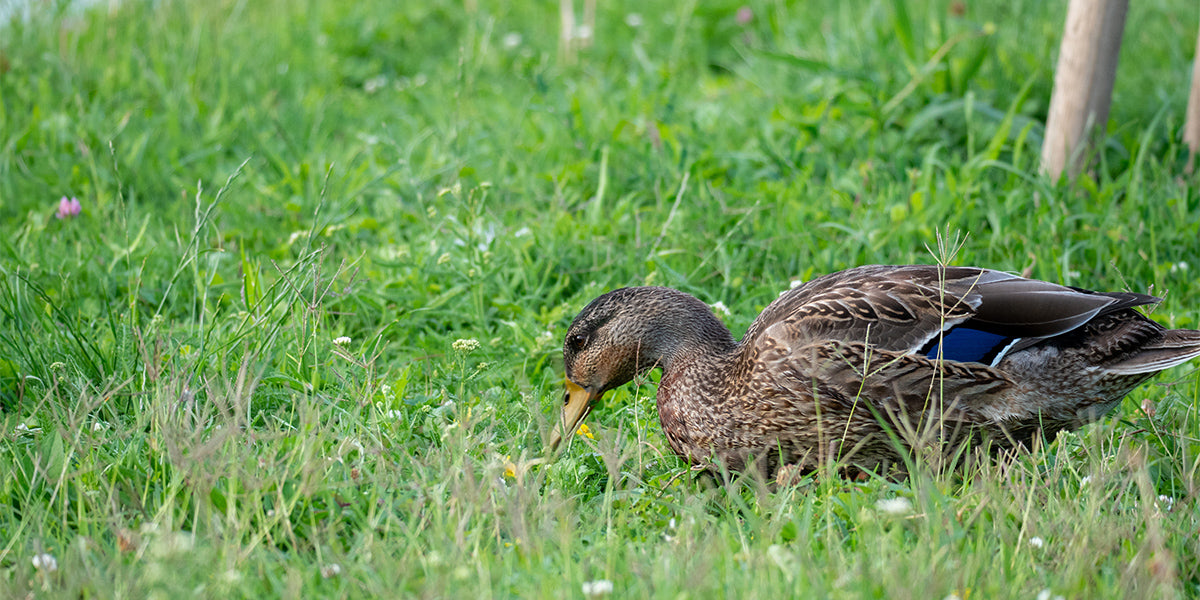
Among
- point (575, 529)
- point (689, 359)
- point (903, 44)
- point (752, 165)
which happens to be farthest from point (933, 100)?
point (575, 529)

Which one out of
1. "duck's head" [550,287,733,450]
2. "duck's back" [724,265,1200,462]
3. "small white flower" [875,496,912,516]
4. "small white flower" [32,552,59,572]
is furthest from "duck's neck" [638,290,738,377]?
"small white flower" [32,552,59,572]

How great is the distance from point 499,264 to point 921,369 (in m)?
1.67

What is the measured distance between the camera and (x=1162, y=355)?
2.97 metres

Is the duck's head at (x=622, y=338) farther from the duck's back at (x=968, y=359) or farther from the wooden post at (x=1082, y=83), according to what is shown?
the wooden post at (x=1082, y=83)

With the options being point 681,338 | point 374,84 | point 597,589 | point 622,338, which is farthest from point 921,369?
point 374,84

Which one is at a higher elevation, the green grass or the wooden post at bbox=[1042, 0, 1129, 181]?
the wooden post at bbox=[1042, 0, 1129, 181]

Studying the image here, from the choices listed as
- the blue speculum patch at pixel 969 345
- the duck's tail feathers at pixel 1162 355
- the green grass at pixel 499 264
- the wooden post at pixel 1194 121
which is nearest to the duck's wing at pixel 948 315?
the blue speculum patch at pixel 969 345

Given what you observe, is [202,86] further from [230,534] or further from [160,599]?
[160,599]

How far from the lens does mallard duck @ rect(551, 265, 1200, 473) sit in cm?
300

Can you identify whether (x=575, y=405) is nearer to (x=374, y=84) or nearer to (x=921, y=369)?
(x=921, y=369)

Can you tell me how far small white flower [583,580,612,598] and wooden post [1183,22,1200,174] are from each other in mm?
3942

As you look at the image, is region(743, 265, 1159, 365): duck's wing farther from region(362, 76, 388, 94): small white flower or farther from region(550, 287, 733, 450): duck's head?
region(362, 76, 388, 94): small white flower

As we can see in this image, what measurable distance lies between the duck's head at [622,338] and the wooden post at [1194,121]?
288 cm

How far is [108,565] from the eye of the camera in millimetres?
2391
